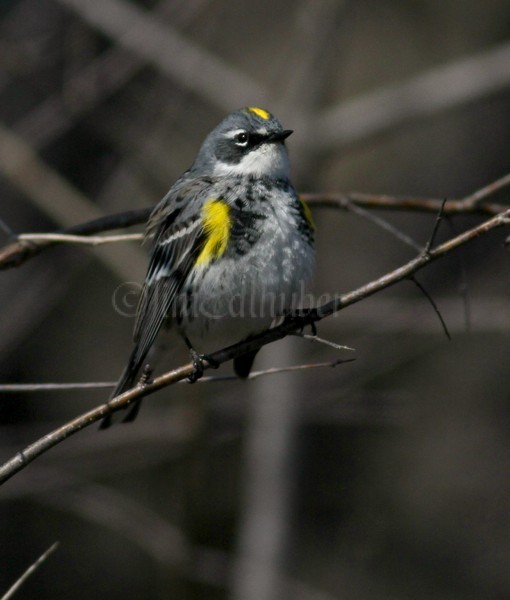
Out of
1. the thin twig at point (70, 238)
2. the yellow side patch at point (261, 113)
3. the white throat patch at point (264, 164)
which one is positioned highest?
the yellow side patch at point (261, 113)

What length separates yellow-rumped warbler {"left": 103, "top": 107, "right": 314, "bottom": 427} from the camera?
4625mm

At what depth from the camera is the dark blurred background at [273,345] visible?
7.34 m

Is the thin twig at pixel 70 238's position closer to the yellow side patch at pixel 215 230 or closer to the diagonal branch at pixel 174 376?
the yellow side patch at pixel 215 230

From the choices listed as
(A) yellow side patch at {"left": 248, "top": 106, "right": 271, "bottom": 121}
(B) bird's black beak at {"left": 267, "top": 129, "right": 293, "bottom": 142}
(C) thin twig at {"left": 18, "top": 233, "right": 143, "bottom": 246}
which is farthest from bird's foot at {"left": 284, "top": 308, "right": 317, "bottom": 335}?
(A) yellow side patch at {"left": 248, "top": 106, "right": 271, "bottom": 121}

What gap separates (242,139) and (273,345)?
3.04m

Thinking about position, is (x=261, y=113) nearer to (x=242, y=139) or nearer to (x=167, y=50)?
(x=242, y=139)

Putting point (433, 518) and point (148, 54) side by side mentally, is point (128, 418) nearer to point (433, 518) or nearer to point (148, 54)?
point (148, 54)

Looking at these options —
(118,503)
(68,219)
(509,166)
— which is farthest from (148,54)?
(509,166)

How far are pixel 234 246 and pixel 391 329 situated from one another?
3.22 meters

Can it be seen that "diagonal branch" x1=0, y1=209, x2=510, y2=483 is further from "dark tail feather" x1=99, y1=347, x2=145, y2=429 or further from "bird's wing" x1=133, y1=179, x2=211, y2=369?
"bird's wing" x1=133, y1=179, x2=211, y2=369

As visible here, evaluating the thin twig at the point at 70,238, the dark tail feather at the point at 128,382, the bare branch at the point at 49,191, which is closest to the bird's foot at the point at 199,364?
the dark tail feather at the point at 128,382

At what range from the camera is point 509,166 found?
10602mm

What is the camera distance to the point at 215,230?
469cm

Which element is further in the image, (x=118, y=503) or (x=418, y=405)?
(x=418, y=405)
